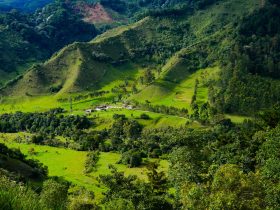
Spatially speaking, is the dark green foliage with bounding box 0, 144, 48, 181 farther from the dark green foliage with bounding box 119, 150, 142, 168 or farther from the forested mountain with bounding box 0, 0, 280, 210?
the dark green foliage with bounding box 119, 150, 142, 168

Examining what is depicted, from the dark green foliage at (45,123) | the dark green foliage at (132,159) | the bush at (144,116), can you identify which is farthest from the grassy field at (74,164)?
the bush at (144,116)

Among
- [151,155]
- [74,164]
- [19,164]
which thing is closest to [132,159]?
[151,155]

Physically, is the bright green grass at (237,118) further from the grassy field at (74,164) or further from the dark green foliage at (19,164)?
the dark green foliage at (19,164)

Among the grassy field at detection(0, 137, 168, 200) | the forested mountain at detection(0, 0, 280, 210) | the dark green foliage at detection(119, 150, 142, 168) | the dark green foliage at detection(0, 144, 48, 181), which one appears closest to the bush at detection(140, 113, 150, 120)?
the forested mountain at detection(0, 0, 280, 210)

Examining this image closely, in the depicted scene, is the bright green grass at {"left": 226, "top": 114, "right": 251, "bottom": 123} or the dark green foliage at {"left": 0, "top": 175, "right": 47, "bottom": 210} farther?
the bright green grass at {"left": 226, "top": 114, "right": 251, "bottom": 123}

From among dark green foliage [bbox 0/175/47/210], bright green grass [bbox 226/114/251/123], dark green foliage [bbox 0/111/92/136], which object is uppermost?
dark green foliage [bbox 0/175/47/210]

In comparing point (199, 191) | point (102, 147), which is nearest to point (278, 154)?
point (199, 191)

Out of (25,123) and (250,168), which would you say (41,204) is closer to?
(250,168)

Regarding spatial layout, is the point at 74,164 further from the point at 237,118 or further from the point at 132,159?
the point at 237,118
